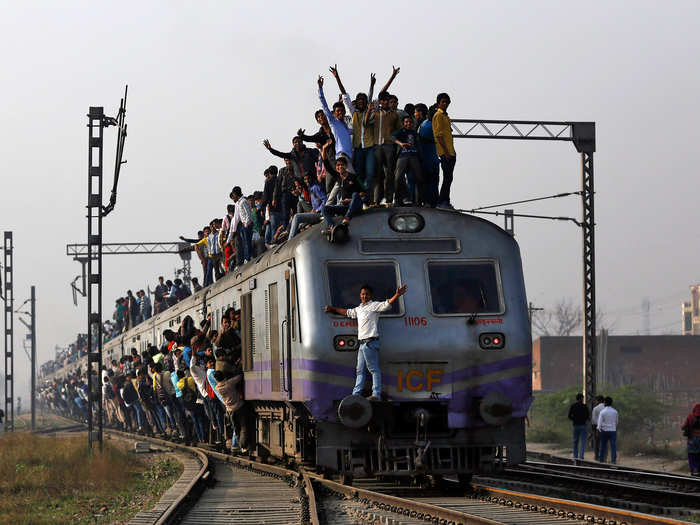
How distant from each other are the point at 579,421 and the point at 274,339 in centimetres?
1227

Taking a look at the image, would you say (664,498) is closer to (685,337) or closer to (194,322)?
(194,322)

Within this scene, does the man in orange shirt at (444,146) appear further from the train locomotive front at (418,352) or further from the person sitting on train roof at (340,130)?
the train locomotive front at (418,352)

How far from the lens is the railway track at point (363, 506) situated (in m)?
10.6

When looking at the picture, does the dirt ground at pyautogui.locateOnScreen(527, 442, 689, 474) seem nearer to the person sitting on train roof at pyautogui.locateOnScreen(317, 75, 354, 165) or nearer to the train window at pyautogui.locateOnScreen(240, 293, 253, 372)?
the train window at pyautogui.locateOnScreen(240, 293, 253, 372)

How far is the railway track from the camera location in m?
10.6

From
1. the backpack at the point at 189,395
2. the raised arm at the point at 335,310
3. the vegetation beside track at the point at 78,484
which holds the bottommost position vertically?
the vegetation beside track at the point at 78,484

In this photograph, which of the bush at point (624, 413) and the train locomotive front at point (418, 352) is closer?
the train locomotive front at point (418, 352)

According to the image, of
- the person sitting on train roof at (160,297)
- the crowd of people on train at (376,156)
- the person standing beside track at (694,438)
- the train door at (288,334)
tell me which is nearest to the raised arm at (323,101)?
the crowd of people on train at (376,156)

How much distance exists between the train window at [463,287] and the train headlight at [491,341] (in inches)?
11.4

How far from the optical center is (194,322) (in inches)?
854

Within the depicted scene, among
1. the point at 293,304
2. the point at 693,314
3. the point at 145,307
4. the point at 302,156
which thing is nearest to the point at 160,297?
the point at 145,307

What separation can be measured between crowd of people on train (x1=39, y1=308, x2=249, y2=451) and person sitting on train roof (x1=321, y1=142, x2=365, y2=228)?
9.28ft

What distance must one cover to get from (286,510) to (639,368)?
2674 inches

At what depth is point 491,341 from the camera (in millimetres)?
12469
